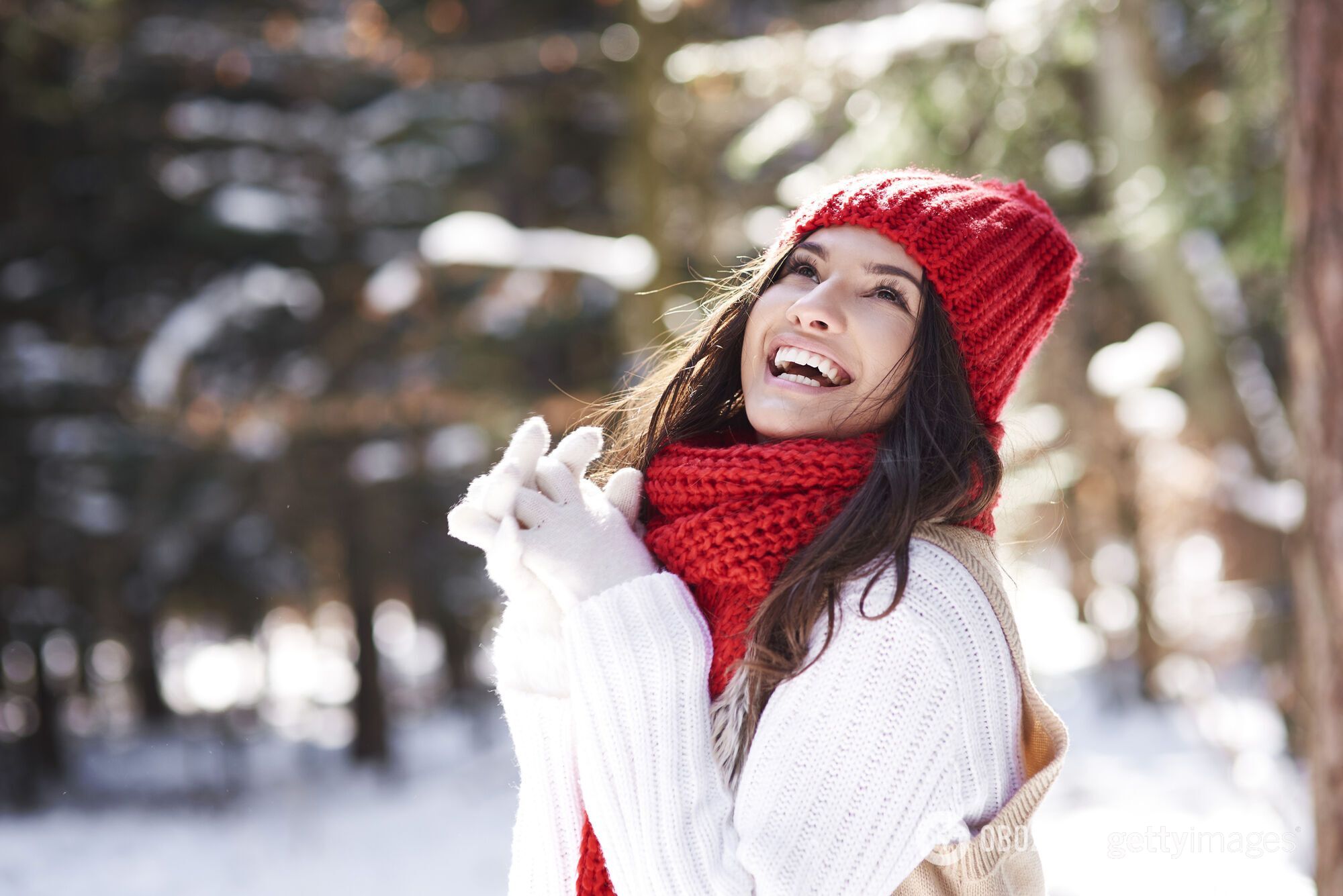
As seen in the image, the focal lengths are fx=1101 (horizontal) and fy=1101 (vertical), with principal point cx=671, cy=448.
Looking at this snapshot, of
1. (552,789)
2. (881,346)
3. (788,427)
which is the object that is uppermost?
(881,346)

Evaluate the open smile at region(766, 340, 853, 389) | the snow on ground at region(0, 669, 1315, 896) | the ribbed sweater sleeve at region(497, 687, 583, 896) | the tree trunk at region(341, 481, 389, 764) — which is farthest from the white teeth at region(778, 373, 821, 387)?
the tree trunk at region(341, 481, 389, 764)

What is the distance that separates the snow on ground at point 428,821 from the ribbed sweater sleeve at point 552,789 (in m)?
2.69

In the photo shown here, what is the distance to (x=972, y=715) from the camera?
145 centimetres

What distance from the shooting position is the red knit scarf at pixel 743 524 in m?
1.55

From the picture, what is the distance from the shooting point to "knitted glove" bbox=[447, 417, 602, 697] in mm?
1532

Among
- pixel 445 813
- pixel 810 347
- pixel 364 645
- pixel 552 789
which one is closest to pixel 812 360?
pixel 810 347

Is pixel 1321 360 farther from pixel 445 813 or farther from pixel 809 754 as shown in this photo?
pixel 445 813

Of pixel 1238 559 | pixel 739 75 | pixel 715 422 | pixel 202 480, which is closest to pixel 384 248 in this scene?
pixel 202 480

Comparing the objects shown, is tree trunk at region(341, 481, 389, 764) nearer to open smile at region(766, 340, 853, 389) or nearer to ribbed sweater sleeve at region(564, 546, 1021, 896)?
open smile at region(766, 340, 853, 389)

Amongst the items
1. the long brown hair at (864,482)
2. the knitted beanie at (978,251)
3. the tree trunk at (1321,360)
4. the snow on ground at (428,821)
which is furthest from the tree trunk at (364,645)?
the knitted beanie at (978,251)

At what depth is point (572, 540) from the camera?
5.09ft

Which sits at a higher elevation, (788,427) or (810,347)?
(810,347)

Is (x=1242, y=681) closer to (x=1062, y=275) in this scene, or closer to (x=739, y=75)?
(x=739, y=75)

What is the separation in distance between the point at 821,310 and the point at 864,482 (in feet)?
0.90
